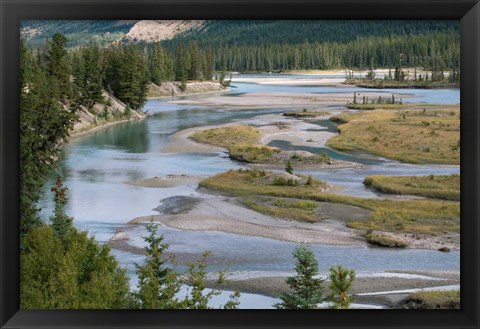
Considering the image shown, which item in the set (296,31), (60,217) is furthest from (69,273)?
(296,31)

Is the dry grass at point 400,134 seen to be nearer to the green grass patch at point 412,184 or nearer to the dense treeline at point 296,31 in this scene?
the green grass patch at point 412,184

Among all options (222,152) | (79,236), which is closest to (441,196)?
(222,152)

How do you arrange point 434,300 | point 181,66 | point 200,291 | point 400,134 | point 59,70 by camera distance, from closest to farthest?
point 434,300 → point 200,291 → point 400,134 → point 59,70 → point 181,66

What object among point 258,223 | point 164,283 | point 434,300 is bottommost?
point 434,300

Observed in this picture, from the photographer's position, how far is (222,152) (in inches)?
227

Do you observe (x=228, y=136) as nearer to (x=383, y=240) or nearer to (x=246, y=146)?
(x=246, y=146)

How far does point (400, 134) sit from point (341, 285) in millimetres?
1246

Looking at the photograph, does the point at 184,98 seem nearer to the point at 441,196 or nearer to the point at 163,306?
the point at 163,306

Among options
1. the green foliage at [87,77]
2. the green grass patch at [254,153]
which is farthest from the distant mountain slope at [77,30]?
the green grass patch at [254,153]

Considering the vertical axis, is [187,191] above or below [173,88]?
below

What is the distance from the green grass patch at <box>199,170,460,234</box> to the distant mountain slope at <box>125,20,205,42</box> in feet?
3.62

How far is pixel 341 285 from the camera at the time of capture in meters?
5.39

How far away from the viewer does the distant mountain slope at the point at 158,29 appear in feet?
17.5

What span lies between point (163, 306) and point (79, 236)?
825mm
